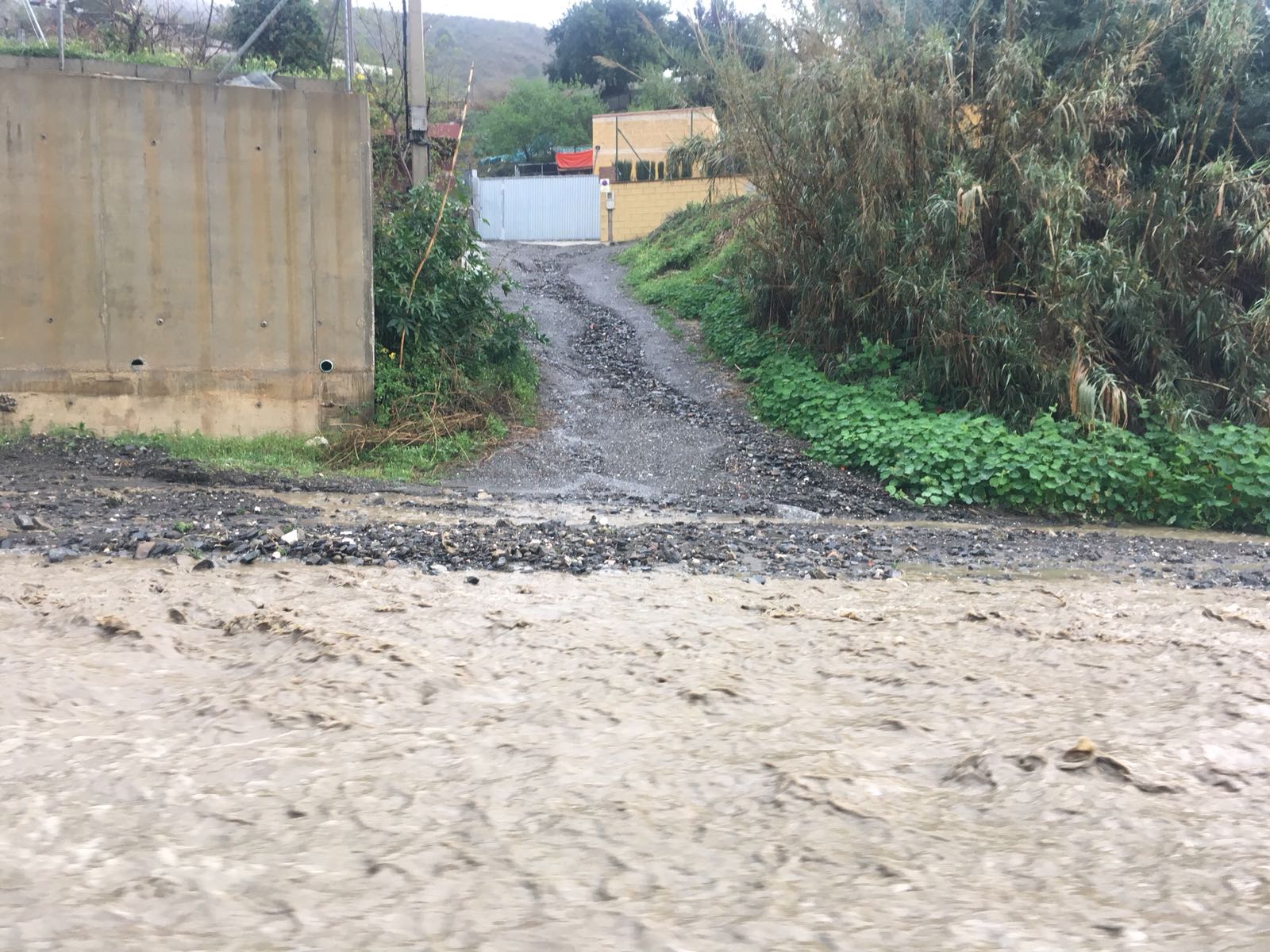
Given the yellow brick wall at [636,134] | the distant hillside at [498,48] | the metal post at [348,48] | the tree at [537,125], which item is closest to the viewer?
the metal post at [348,48]

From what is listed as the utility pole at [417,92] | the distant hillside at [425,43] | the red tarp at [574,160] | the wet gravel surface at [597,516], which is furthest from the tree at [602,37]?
the wet gravel surface at [597,516]

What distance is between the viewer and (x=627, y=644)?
534cm

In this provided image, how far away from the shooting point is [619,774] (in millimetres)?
3770

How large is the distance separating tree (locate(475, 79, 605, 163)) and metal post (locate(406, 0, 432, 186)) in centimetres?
2326

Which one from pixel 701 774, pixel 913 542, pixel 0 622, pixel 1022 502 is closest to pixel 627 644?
pixel 701 774

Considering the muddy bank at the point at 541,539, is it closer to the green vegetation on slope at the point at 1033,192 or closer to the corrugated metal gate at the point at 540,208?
the green vegetation on slope at the point at 1033,192

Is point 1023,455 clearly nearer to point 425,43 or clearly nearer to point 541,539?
point 541,539

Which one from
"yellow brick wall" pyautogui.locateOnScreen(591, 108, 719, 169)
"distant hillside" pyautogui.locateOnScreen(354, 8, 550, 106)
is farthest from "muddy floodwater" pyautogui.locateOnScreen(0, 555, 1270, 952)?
"distant hillside" pyautogui.locateOnScreen(354, 8, 550, 106)

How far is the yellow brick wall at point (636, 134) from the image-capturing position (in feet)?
85.4

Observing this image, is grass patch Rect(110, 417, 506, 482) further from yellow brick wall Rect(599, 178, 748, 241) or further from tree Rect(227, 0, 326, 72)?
yellow brick wall Rect(599, 178, 748, 241)

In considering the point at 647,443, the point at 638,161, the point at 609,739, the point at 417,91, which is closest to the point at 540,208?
the point at 638,161

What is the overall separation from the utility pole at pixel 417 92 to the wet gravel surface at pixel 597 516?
327 cm

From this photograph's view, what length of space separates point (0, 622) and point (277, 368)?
5.54m

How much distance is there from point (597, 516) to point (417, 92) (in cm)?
658
